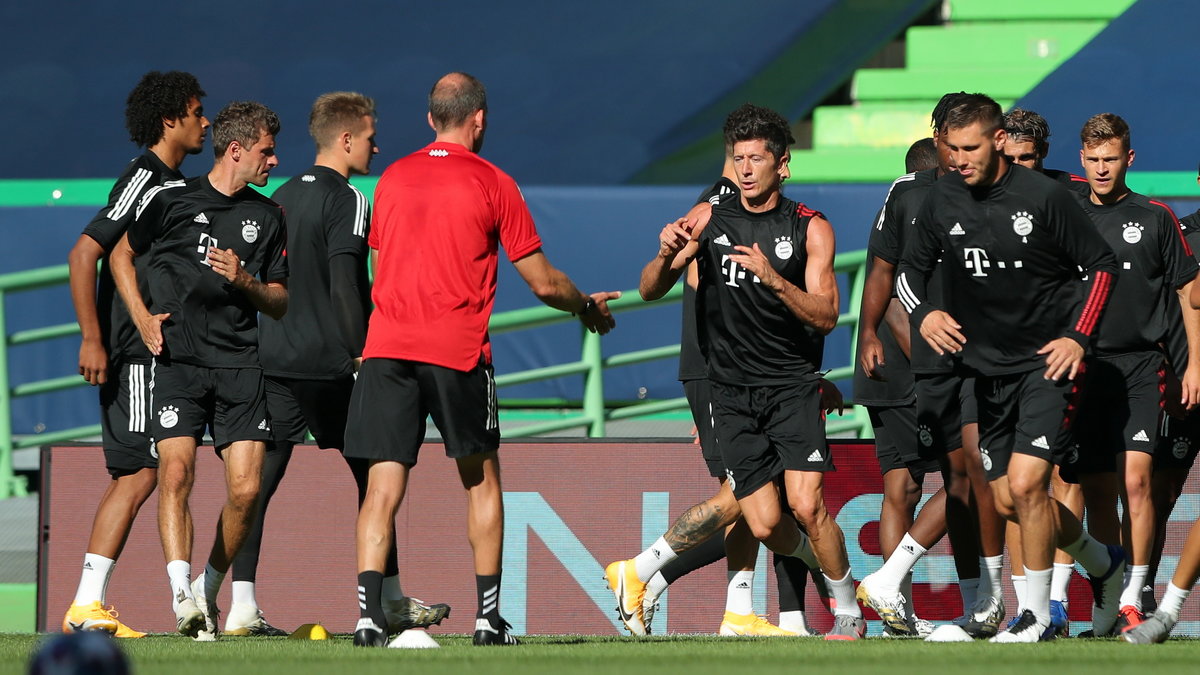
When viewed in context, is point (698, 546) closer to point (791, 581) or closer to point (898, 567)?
point (791, 581)

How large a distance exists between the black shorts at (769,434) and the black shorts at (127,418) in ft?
7.70

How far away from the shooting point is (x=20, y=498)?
906cm

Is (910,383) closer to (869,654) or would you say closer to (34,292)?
(869,654)

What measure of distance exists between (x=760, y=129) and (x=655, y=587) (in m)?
2.03

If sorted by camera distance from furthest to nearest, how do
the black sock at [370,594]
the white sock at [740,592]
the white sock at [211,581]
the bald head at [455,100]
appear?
the white sock at [740,592], the white sock at [211,581], the bald head at [455,100], the black sock at [370,594]

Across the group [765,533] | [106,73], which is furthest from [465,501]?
[106,73]

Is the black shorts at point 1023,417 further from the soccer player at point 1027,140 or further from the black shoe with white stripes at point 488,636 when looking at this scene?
the black shoe with white stripes at point 488,636

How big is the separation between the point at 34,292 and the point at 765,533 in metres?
6.30

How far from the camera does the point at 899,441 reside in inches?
279

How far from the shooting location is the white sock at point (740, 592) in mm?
7172

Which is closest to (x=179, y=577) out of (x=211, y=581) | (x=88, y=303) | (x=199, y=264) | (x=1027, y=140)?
(x=211, y=581)

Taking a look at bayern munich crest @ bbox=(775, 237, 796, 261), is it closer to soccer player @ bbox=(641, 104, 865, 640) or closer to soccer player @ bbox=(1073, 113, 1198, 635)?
soccer player @ bbox=(641, 104, 865, 640)

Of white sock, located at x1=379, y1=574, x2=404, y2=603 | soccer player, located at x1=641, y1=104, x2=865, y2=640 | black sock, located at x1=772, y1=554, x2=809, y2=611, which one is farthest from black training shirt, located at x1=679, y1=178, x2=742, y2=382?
white sock, located at x1=379, y1=574, x2=404, y2=603

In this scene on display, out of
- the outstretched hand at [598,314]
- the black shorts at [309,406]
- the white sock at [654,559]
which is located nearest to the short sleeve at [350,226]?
the black shorts at [309,406]
